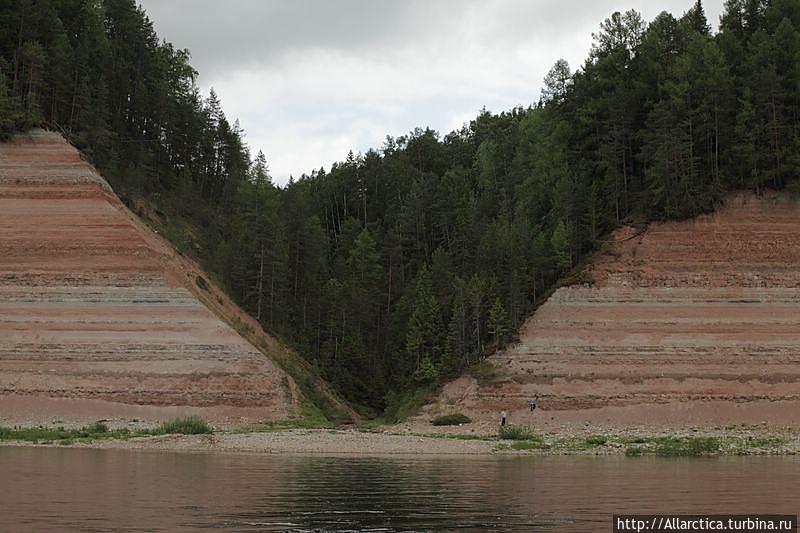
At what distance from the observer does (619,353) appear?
57062 millimetres

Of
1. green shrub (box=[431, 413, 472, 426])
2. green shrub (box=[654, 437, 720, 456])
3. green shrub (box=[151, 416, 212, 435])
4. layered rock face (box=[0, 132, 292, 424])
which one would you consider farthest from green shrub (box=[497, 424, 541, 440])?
green shrub (box=[151, 416, 212, 435])

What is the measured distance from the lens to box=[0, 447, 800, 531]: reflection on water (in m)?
19.2

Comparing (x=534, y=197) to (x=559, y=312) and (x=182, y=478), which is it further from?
(x=182, y=478)

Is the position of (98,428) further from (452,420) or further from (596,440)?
(596,440)

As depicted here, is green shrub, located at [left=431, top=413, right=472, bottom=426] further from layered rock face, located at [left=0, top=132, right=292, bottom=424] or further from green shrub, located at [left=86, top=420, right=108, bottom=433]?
green shrub, located at [left=86, top=420, right=108, bottom=433]

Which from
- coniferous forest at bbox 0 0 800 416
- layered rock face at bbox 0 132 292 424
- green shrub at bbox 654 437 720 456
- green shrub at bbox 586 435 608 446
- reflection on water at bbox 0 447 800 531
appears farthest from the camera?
coniferous forest at bbox 0 0 800 416

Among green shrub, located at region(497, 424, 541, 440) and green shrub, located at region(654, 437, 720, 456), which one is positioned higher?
green shrub, located at region(654, 437, 720, 456)

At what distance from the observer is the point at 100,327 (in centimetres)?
5628

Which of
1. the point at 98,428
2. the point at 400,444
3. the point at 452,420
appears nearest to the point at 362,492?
the point at 400,444

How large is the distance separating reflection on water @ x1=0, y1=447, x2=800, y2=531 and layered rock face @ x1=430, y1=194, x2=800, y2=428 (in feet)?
60.4

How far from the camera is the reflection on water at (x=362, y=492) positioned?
19219 millimetres

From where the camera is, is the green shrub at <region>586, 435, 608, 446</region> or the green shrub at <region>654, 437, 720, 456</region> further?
the green shrub at <region>586, 435, 608, 446</region>

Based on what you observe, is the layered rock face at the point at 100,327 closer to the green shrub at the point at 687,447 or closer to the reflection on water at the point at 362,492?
the reflection on water at the point at 362,492

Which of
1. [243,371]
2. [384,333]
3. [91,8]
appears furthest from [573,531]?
[91,8]
